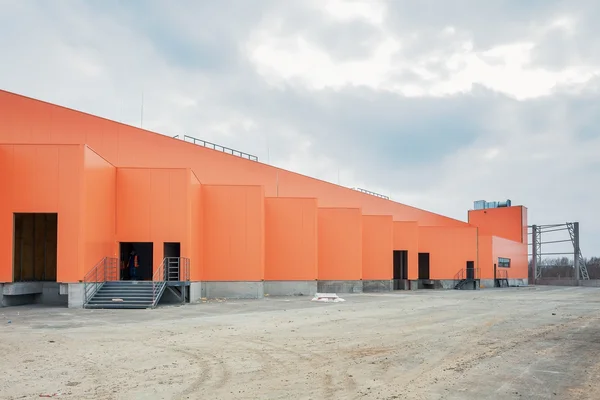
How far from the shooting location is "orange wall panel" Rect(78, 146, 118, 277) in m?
25.2

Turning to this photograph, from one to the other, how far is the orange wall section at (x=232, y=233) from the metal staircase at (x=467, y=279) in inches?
1013

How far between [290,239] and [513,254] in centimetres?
3907

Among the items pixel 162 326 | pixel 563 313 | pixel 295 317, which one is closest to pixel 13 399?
pixel 162 326

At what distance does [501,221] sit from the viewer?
7150cm

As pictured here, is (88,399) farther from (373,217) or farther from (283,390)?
(373,217)

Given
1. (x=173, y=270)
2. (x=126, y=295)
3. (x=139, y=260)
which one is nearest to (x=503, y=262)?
(x=139, y=260)

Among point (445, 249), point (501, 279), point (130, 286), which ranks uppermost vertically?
point (445, 249)

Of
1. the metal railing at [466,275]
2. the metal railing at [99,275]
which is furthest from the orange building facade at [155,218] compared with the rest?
the metal railing at [466,275]

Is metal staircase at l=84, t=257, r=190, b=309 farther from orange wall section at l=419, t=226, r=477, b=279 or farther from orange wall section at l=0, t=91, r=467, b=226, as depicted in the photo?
orange wall section at l=419, t=226, r=477, b=279

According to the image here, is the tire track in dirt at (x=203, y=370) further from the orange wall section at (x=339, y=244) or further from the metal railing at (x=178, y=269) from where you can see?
the orange wall section at (x=339, y=244)

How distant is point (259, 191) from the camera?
3266cm

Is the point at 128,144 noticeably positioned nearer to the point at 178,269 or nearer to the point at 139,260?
the point at 139,260

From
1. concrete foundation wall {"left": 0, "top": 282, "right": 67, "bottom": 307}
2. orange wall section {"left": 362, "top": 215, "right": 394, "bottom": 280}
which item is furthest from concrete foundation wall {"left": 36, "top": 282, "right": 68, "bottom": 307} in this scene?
orange wall section {"left": 362, "top": 215, "right": 394, "bottom": 280}

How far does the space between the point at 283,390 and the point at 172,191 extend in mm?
21342
